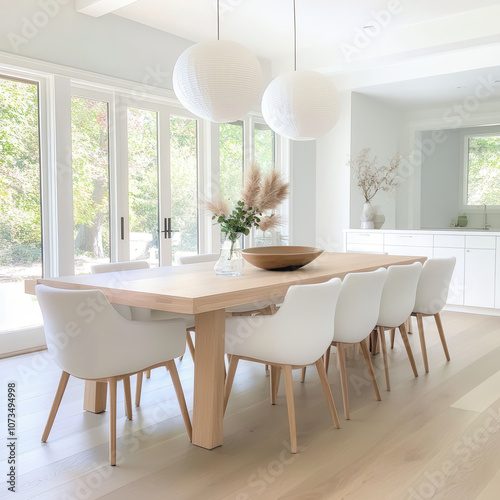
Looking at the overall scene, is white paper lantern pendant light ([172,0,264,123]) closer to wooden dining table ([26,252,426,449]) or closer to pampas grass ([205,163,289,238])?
pampas grass ([205,163,289,238])

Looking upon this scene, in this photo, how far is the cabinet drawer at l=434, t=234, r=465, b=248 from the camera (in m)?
5.52

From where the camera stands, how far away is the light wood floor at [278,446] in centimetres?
206

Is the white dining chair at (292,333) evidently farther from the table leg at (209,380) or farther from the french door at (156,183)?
the french door at (156,183)

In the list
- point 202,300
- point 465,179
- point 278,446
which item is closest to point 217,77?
point 202,300

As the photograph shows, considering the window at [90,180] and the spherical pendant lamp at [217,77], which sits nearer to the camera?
the spherical pendant lamp at [217,77]

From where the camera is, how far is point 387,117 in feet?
23.8

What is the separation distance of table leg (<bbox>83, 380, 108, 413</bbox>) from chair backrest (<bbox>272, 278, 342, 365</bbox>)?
100 cm

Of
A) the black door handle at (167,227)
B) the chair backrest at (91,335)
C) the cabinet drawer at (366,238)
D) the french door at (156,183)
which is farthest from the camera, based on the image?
the cabinet drawer at (366,238)

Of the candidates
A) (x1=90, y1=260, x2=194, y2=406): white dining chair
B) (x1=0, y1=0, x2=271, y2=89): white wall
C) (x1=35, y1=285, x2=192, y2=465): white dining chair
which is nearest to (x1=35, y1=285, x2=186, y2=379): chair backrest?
(x1=35, y1=285, x2=192, y2=465): white dining chair

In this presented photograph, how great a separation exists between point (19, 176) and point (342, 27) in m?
3.08

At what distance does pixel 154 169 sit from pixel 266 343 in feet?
9.93

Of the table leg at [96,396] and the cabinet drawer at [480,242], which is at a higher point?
the cabinet drawer at [480,242]

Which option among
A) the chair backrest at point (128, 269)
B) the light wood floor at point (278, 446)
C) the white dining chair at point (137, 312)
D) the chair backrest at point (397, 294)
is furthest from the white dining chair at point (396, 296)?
the chair backrest at point (128, 269)

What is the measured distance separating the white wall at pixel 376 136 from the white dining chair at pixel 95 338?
4666 mm
